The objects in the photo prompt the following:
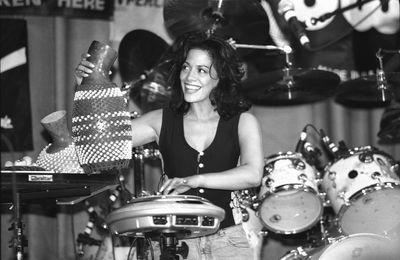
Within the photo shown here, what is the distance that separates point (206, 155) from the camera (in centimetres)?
331

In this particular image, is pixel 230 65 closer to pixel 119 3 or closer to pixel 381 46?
pixel 119 3

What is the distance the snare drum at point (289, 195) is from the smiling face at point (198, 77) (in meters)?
1.09

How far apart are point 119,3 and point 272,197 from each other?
1.83m

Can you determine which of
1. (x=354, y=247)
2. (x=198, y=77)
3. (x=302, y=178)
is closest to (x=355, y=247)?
(x=354, y=247)

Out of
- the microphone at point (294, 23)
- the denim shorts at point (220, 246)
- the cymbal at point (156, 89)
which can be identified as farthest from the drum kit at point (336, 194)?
the microphone at point (294, 23)

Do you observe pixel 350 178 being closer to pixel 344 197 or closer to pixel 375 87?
pixel 344 197

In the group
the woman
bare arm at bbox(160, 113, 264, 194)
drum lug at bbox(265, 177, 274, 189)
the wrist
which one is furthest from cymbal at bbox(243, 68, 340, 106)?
the wrist

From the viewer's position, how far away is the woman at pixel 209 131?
314 cm

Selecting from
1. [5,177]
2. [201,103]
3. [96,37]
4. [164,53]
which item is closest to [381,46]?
[164,53]

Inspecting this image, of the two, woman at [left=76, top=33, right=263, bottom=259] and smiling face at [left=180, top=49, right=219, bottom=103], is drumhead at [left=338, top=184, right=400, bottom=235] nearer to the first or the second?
woman at [left=76, top=33, right=263, bottom=259]

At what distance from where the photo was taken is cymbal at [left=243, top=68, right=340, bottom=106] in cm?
456

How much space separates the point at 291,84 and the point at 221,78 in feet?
3.95

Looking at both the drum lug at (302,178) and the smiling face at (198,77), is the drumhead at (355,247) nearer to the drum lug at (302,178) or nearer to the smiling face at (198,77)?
the drum lug at (302,178)

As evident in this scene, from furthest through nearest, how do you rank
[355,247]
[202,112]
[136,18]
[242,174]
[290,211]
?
1. [136,18]
2. [290,211]
3. [355,247]
4. [202,112]
5. [242,174]
